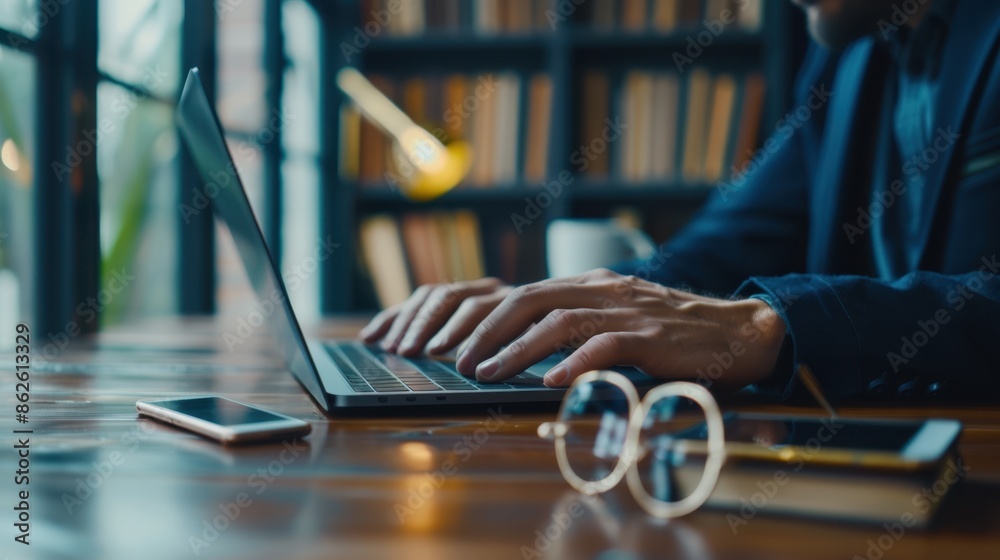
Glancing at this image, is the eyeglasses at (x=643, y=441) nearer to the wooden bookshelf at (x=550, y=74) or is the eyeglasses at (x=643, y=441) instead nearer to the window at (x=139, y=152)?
the window at (x=139, y=152)

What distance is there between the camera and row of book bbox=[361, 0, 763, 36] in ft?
7.65

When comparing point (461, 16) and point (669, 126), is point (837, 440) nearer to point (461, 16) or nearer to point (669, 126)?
point (669, 126)

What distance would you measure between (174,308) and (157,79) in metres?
0.52

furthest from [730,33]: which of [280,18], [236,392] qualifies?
[236,392]

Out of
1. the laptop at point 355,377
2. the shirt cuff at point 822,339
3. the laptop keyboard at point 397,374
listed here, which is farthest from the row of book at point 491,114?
the shirt cuff at point 822,339

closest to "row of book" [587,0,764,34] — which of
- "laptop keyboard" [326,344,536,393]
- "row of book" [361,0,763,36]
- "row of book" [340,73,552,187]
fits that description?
"row of book" [361,0,763,36]

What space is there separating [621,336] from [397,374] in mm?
231

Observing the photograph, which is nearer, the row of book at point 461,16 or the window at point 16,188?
the window at point 16,188

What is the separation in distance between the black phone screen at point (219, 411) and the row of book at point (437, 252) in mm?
1830

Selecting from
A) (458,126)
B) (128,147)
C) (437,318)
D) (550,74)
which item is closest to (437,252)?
(458,126)

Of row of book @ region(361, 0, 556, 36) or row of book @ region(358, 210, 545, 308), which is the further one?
row of book @ region(358, 210, 545, 308)

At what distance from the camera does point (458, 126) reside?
7.97 ft

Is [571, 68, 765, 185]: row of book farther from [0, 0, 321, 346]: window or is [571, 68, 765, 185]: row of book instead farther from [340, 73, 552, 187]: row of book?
[0, 0, 321, 346]: window

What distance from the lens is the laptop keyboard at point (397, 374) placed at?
0.67 metres
